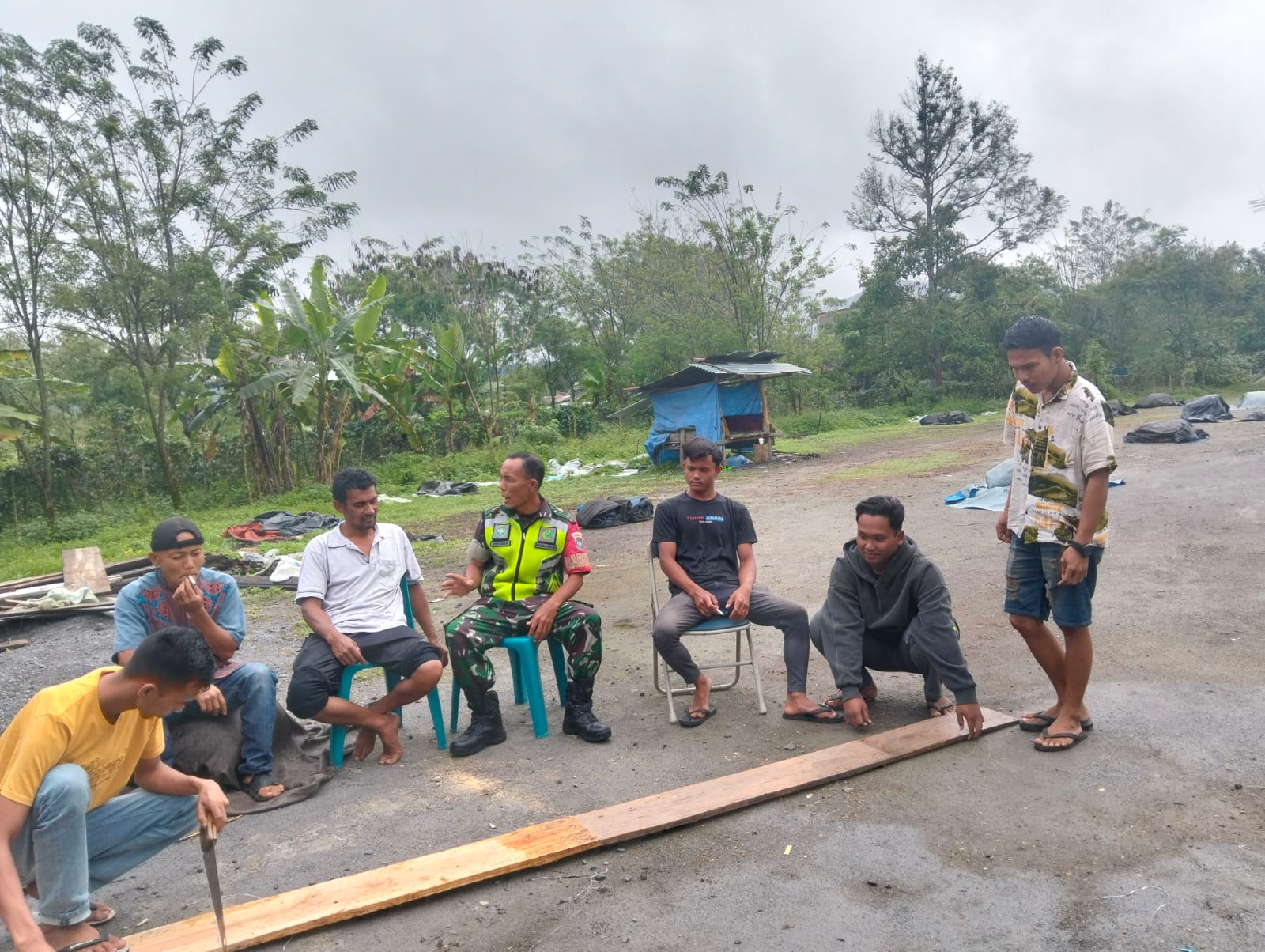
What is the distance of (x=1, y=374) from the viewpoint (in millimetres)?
14484

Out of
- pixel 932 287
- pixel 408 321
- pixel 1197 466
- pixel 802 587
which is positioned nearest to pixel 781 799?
pixel 802 587

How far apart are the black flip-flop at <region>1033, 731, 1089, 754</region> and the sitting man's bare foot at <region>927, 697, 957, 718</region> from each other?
0.48m

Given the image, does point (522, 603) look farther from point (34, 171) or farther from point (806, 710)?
point (34, 171)

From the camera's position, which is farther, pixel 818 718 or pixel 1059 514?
pixel 818 718

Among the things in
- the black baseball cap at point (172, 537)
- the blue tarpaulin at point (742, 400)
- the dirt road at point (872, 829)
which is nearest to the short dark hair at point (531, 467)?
the dirt road at point (872, 829)

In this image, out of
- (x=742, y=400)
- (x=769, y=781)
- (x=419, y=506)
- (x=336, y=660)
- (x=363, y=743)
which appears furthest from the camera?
(x=742, y=400)

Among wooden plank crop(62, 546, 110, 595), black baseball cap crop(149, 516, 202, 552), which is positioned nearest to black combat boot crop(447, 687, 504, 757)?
black baseball cap crop(149, 516, 202, 552)

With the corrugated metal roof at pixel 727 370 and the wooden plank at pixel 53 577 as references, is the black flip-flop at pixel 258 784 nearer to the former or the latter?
the wooden plank at pixel 53 577

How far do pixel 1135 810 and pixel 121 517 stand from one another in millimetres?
16882

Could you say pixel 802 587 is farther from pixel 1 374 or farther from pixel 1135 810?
pixel 1 374

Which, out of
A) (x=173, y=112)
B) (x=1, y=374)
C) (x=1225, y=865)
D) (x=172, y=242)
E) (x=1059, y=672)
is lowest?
(x=1225, y=865)

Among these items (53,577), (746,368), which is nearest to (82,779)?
(53,577)

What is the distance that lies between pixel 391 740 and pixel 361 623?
57 cm

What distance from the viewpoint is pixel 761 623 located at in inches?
179
